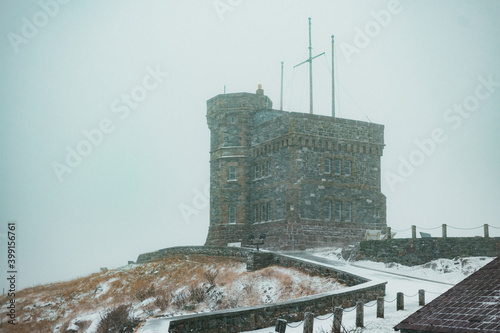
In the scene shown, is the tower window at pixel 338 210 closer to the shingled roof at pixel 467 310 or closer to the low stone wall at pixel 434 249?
the low stone wall at pixel 434 249

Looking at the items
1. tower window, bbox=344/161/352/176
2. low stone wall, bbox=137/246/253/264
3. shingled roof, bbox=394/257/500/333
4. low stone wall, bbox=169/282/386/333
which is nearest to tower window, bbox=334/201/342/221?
tower window, bbox=344/161/352/176

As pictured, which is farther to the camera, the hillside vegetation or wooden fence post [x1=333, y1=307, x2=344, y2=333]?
the hillside vegetation

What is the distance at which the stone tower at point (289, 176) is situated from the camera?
41.2 meters

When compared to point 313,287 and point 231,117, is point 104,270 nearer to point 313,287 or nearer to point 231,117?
point 231,117

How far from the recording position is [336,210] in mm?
42188

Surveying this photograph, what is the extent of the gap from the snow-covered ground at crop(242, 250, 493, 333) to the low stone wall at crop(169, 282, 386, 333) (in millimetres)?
320

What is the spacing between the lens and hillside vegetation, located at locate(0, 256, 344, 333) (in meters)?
29.8

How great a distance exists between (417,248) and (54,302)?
22.5m

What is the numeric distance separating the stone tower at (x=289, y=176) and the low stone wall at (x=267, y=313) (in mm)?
17340

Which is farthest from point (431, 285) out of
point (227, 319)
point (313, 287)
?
point (227, 319)

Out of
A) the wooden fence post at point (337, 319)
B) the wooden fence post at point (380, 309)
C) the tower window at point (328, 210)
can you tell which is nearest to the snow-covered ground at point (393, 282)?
the wooden fence post at point (380, 309)

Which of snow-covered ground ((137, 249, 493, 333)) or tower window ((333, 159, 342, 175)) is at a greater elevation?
tower window ((333, 159, 342, 175))

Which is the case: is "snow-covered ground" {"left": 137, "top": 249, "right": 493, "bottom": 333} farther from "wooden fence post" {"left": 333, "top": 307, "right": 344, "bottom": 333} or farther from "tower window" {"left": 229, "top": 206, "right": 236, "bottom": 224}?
"tower window" {"left": 229, "top": 206, "right": 236, "bottom": 224}

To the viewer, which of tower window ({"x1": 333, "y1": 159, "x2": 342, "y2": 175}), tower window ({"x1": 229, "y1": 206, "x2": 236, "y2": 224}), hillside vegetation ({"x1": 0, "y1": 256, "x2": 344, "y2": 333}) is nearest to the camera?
hillside vegetation ({"x1": 0, "y1": 256, "x2": 344, "y2": 333})
